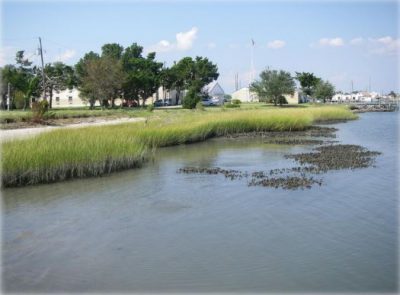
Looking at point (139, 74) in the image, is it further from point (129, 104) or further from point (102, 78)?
point (102, 78)

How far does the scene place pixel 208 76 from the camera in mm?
81938

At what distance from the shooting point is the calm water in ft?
25.9

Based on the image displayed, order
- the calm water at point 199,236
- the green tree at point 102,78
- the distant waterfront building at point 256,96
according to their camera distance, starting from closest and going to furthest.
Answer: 1. the calm water at point 199,236
2. the green tree at point 102,78
3. the distant waterfront building at point 256,96

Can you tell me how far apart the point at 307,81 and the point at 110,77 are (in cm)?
4818

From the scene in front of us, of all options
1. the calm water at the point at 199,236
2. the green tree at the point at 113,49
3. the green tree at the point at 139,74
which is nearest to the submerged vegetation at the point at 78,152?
the calm water at the point at 199,236

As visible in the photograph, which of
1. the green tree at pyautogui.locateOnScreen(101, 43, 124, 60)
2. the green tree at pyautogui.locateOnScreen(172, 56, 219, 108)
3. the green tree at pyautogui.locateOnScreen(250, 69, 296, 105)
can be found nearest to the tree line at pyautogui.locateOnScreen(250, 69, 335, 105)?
the green tree at pyautogui.locateOnScreen(250, 69, 296, 105)

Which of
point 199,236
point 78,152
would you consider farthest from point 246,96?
point 199,236

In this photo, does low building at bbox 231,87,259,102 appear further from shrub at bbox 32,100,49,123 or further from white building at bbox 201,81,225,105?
shrub at bbox 32,100,49,123

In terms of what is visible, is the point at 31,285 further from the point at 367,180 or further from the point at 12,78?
the point at 12,78

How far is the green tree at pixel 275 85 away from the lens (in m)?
71.4

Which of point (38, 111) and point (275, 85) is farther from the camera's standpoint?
point (275, 85)

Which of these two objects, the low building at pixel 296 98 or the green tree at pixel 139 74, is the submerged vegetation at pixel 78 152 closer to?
the green tree at pixel 139 74

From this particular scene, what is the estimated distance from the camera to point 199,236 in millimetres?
10148

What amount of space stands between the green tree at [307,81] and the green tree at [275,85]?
69.8 ft
